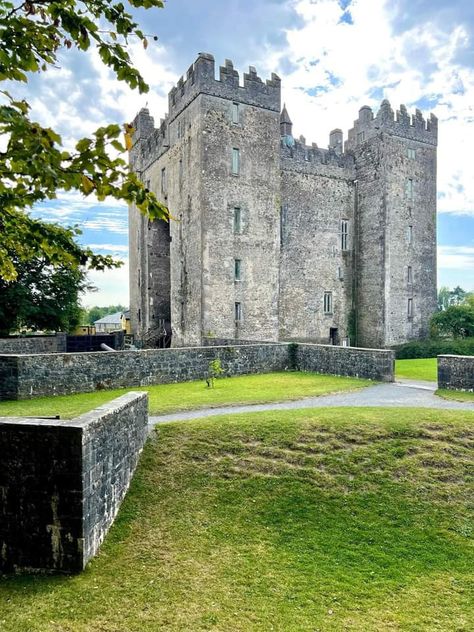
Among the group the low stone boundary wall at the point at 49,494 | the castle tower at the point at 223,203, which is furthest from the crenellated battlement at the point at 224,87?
the low stone boundary wall at the point at 49,494

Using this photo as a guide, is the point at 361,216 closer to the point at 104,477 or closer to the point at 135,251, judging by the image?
the point at 135,251

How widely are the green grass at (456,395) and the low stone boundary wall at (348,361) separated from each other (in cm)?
208

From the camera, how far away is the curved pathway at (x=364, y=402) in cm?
1149

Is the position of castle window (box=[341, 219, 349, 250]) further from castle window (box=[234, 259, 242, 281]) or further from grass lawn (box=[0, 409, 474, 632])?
grass lawn (box=[0, 409, 474, 632])

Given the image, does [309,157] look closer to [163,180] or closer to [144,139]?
[163,180]

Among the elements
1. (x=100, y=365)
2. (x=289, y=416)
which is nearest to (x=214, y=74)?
(x=100, y=365)

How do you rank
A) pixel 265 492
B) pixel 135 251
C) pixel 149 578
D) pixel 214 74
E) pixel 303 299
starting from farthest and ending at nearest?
pixel 135 251, pixel 303 299, pixel 214 74, pixel 265 492, pixel 149 578

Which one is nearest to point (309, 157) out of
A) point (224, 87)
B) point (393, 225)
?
point (393, 225)

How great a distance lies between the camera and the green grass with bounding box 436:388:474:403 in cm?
1307

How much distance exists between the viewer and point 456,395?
13695mm

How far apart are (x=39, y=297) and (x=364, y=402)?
27.6m

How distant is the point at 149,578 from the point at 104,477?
1541 millimetres

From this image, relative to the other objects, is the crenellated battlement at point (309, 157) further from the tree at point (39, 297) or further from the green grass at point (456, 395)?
the green grass at point (456, 395)

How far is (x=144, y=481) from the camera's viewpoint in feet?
27.7
